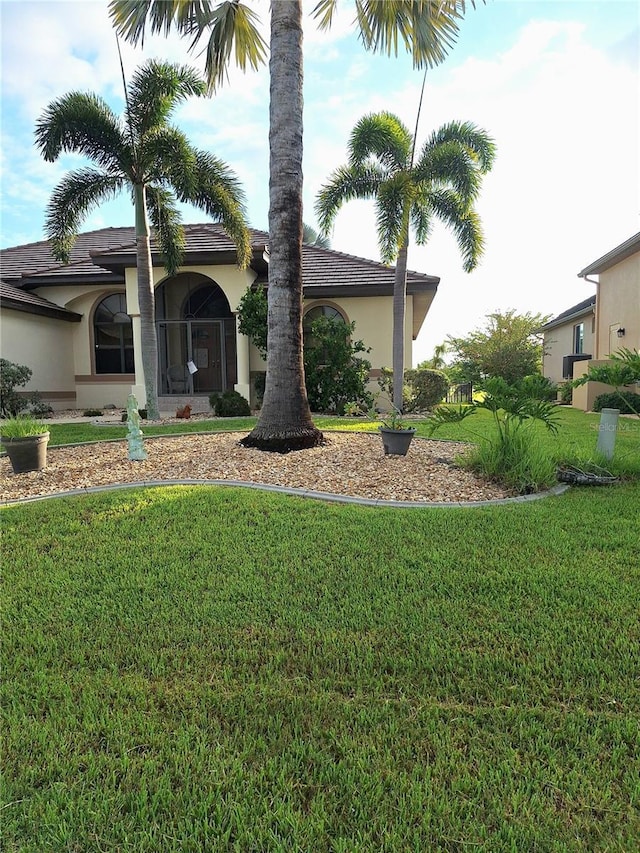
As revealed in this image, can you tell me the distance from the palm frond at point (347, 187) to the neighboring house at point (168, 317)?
2.40 metres

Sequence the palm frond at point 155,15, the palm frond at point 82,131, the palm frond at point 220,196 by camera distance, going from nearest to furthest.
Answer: the palm frond at point 155,15
the palm frond at point 82,131
the palm frond at point 220,196

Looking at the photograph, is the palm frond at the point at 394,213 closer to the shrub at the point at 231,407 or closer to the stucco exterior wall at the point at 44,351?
the shrub at the point at 231,407

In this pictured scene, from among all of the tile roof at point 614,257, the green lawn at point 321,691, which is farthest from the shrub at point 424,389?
the green lawn at point 321,691

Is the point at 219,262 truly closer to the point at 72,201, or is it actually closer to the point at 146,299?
the point at 146,299

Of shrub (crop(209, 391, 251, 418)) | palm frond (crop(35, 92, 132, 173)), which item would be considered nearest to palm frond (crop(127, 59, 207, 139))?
palm frond (crop(35, 92, 132, 173))

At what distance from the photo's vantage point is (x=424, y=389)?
14633mm

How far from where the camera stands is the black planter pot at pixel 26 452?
20.1ft

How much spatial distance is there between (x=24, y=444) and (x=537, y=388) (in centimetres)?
682

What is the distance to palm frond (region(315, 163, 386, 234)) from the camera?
45.0ft

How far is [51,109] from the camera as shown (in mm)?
10523

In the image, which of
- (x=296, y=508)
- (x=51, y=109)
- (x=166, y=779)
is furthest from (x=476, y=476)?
(x=51, y=109)

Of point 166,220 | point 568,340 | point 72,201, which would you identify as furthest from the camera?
point 568,340

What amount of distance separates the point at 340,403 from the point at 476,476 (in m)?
8.20

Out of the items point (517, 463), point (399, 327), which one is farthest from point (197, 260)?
point (517, 463)
